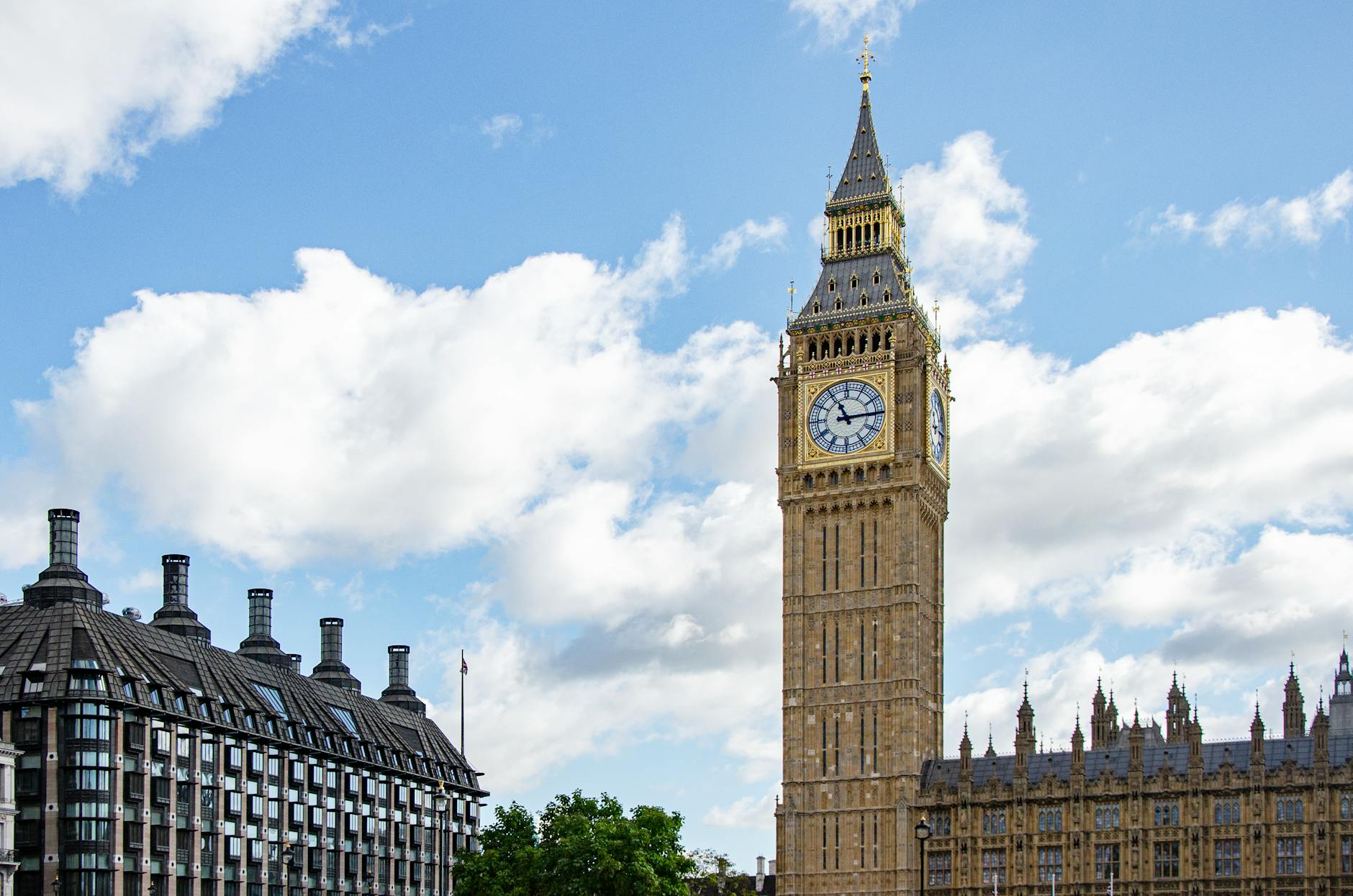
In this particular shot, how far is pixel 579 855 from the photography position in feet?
448

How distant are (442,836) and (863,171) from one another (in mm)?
73105

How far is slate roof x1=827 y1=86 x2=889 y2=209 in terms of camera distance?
190m

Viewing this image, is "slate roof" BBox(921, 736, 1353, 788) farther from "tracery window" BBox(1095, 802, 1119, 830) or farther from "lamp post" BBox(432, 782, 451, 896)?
"lamp post" BBox(432, 782, 451, 896)

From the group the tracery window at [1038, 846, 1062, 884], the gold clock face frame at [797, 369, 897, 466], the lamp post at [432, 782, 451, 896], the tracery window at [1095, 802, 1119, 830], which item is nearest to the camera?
the tracery window at [1095, 802, 1119, 830]

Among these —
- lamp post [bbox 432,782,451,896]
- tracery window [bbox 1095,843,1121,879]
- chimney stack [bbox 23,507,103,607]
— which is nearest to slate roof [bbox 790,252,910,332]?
tracery window [bbox 1095,843,1121,879]

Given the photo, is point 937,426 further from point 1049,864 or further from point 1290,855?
point 1290,855

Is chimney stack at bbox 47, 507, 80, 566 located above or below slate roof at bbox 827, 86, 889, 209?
below

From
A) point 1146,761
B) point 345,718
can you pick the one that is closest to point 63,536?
point 345,718

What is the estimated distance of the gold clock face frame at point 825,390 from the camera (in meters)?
178

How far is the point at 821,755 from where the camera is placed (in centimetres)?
17325

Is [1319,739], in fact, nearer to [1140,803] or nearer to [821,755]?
[1140,803]

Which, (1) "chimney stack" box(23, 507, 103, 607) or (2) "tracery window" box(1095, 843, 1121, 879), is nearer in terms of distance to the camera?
(1) "chimney stack" box(23, 507, 103, 607)

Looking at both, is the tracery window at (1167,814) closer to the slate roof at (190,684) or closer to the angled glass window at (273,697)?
the slate roof at (190,684)

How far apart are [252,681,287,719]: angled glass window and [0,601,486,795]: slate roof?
0.83 ft
